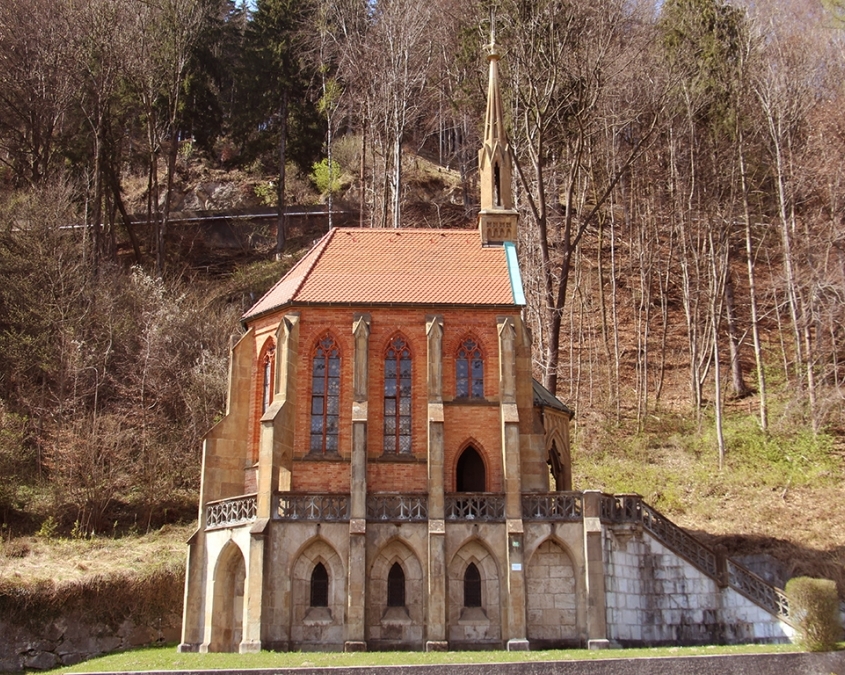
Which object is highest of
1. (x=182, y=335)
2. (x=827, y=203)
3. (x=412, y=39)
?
(x=412, y=39)

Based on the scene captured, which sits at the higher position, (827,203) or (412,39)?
(412,39)

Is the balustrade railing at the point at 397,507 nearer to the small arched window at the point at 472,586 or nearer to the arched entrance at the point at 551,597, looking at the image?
the small arched window at the point at 472,586

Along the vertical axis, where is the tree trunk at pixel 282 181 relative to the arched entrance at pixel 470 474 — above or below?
above

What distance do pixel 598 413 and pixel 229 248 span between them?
23.5 metres

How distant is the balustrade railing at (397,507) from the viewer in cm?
2547

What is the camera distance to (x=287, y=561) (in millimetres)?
24875

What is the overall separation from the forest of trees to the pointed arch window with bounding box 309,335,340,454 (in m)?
9.14

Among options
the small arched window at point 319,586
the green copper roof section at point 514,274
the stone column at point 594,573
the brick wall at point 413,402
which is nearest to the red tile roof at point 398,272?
the green copper roof section at point 514,274

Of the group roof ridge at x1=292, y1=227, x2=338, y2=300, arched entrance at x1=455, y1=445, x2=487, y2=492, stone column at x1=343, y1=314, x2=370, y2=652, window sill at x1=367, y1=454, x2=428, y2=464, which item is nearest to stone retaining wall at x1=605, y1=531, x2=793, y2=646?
arched entrance at x1=455, y1=445, x2=487, y2=492

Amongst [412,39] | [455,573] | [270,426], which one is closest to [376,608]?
[455,573]

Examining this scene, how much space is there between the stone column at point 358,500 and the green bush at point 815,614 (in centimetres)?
1005

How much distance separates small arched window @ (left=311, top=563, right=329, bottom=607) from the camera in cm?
2500

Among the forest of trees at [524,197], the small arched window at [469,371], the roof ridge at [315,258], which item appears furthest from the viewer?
the forest of trees at [524,197]

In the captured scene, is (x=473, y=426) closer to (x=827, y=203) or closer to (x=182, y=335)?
(x=182, y=335)
